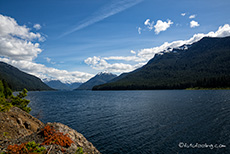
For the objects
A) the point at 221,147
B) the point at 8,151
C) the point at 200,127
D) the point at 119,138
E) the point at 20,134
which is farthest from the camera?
the point at 200,127

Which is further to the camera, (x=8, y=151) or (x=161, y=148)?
(x=161, y=148)

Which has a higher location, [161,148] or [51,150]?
[51,150]

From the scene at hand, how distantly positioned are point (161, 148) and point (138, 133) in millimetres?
8727

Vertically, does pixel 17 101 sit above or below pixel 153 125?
above

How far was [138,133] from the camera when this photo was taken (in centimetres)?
3316

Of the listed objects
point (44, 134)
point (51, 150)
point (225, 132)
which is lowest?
point (225, 132)

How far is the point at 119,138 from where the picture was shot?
30.3 meters

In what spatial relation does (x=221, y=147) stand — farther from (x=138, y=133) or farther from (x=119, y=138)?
(x=119, y=138)

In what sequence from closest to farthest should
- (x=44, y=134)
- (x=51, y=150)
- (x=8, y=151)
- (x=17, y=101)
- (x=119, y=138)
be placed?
(x=8, y=151), (x=51, y=150), (x=44, y=134), (x=119, y=138), (x=17, y=101)

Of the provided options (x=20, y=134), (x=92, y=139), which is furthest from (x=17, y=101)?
(x=92, y=139)

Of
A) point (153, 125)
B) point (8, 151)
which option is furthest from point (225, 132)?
point (8, 151)

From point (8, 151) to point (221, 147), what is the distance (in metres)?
31.4

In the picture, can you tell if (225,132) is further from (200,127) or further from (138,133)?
(138,133)

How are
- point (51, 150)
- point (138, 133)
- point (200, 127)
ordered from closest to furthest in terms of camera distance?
point (51, 150)
point (138, 133)
point (200, 127)
